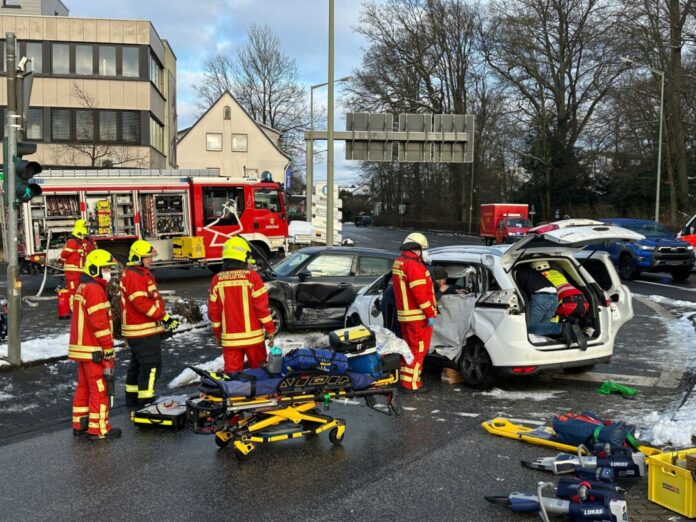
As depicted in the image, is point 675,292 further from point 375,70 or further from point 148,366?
point 375,70

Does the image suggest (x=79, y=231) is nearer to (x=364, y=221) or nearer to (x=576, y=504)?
(x=576, y=504)

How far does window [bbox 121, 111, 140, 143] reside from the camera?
4128 centimetres

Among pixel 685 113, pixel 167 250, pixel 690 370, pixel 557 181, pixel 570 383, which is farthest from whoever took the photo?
pixel 557 181

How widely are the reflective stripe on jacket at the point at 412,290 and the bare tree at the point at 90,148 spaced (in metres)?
33.4

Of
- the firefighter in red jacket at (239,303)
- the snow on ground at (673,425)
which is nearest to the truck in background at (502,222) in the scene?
the snow on ground at (673,425)

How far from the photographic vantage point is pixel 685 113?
39.2m

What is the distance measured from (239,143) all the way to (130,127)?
14121 mm

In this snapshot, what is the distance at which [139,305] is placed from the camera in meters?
7.39

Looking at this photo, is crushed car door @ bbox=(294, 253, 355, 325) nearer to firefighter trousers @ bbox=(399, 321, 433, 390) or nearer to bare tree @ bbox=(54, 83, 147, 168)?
firefighter trousers @ bbox=(399, 321, 433, 390)

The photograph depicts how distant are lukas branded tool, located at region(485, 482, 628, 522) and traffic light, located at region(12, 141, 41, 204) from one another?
7426 millimetres

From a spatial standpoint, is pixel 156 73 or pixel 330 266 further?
pixel 156 73

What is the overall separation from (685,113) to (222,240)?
28.8m

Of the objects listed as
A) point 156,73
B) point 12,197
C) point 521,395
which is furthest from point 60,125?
point 521,395

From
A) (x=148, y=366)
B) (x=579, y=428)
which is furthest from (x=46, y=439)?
(x=579, y=428)
